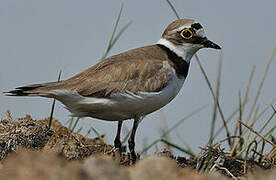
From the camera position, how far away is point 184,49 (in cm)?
455

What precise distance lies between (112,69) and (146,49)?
0.52 metres

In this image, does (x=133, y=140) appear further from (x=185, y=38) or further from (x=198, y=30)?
(x=198, y=30)

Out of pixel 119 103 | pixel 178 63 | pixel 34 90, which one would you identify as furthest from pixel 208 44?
pixel 34 90

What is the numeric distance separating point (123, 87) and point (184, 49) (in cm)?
90

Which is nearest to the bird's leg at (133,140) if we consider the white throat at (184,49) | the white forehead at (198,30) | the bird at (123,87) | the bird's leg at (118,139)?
the bird at (123,87)

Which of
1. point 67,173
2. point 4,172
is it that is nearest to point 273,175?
point 67,173

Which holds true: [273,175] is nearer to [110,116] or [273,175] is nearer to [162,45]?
[110,116]

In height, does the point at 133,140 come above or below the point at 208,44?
below

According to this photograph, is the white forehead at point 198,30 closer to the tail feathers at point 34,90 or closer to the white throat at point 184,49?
the white throat at point 184,49

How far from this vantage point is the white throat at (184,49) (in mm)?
4512

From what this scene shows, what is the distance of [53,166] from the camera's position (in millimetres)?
1624

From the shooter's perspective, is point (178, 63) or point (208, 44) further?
point (208, 44)

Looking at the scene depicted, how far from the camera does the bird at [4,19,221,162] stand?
3898 millimetres

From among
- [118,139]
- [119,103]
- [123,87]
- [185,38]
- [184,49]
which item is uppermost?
[185,38]
